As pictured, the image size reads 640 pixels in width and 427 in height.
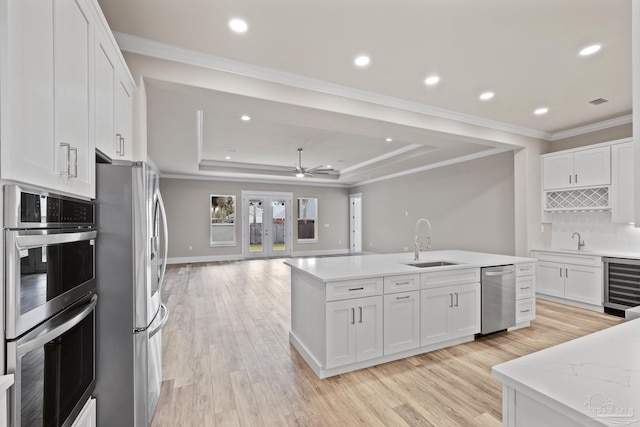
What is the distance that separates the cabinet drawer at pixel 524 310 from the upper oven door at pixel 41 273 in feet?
13.6

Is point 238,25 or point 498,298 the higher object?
point 238,25

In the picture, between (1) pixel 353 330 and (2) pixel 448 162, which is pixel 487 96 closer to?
(1) pixel 353 330

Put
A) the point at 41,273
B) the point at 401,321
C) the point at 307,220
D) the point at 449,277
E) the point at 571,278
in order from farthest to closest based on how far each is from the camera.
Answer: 1. the point at 307,220
2. the point at 571,278
3. the point at 449,277
4. the point at 401,321
5. the point at 41,273

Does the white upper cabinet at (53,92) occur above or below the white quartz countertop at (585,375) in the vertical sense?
above

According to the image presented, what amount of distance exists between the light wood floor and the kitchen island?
0.43 feet

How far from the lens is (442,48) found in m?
2.61

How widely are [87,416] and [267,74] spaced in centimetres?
295

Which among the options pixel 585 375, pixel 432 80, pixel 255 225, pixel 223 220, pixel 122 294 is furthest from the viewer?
pixel 255 225

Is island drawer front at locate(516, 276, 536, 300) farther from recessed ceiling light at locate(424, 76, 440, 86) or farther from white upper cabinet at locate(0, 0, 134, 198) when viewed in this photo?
white upper cabinet at locate(0, 0, 134, 198)

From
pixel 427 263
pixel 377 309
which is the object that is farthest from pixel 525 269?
pixel 377 309

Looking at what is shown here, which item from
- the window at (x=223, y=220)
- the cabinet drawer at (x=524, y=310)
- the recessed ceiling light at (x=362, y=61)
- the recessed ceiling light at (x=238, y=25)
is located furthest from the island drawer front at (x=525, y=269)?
the window at (x=223, y=220)

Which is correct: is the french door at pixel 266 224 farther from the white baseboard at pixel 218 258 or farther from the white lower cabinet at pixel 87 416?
the white lower cabinet at pixel 87 416

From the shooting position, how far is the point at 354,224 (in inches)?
441

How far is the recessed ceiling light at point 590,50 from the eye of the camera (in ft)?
8.50
